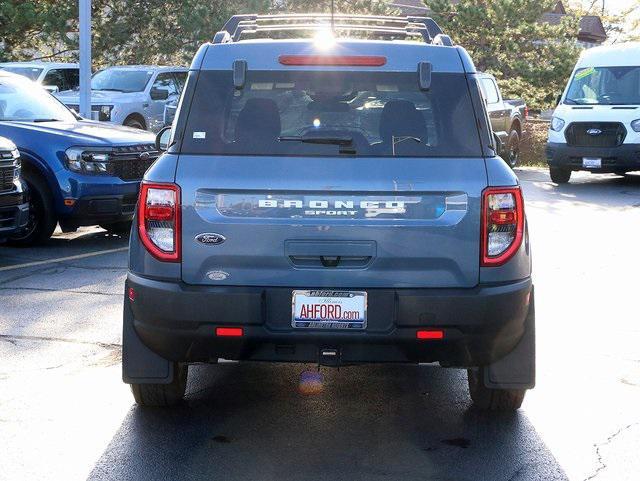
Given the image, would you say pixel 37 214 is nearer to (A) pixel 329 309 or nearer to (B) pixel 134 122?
(A) pixel 329 309

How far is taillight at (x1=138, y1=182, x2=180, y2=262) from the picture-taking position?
502 cm

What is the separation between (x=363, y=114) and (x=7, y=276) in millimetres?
5164

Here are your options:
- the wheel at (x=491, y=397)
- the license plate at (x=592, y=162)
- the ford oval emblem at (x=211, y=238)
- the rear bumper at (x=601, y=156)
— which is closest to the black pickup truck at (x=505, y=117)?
→ the rear bumper at (x=601, y=156)

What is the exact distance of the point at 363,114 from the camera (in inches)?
226

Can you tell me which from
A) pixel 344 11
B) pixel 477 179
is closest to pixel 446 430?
pixel 477 179

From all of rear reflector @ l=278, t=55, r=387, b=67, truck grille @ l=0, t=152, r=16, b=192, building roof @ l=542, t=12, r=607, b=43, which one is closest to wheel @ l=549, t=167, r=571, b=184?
truck grille @ l=0, t=152, r=16, b=192

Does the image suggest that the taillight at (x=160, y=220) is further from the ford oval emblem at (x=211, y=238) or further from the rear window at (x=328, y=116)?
the rear window at (x=328, y=116)

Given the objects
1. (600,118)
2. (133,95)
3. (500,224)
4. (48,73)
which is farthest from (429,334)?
(48,73)

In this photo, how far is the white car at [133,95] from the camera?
2186 centimetres

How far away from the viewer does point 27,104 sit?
1255cm

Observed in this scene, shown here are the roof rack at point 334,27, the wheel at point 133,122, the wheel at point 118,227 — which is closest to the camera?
the roof rack at point 334,27

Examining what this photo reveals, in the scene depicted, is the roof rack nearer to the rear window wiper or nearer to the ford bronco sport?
the ford bronco sport

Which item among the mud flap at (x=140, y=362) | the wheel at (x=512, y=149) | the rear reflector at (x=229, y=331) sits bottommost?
the wheel at (x=512, y=149)

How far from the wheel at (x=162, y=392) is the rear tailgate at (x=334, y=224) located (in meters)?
0.88
